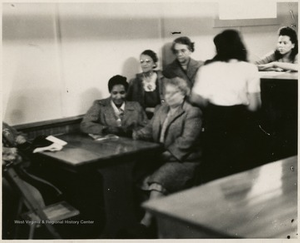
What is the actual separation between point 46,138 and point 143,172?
253mm

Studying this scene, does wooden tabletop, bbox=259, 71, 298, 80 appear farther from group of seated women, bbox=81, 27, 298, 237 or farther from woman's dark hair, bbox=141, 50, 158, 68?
woman's dark hair, bbox=141, 50, 158, 68

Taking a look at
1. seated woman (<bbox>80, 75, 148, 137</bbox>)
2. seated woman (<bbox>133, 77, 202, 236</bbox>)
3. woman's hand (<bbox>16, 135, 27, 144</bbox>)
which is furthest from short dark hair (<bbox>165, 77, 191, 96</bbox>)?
woman's hand (<bbox>16, 135, 27, 144</bbox>)

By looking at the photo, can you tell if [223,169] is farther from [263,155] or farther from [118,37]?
[118,37]

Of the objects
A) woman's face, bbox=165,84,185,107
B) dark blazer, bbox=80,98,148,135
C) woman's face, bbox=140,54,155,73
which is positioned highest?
woman's face, bbox=140,54,155,73

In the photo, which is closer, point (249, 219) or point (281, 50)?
point (249, 219)

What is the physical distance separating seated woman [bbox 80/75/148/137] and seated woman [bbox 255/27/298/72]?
1.11 ft

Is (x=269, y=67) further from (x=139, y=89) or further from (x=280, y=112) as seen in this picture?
(x=139, y=89)

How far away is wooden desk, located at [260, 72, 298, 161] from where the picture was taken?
1.07 m

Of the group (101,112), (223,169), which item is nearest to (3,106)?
(101,112)

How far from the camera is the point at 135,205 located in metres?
1.02

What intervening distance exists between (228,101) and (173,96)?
0.14 meters

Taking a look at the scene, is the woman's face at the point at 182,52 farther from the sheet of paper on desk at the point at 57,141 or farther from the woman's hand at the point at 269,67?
the sheet of paper on desk at the point at 57,141

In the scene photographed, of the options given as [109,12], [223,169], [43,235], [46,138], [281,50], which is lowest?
[43,235]

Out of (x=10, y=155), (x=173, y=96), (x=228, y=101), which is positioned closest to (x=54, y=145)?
(x=10, y=155)
